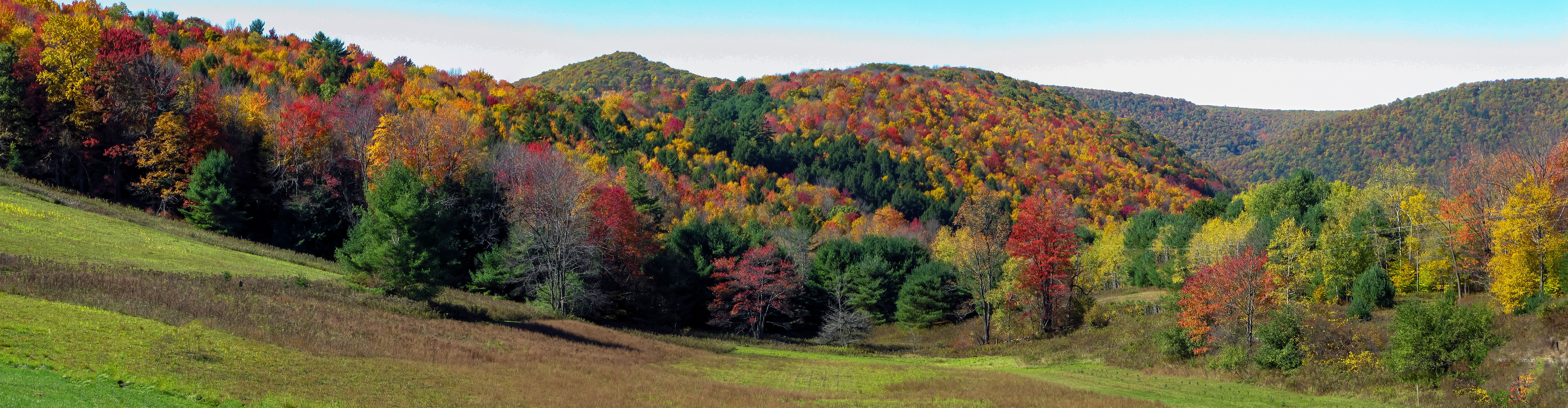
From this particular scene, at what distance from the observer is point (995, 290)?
60.0 metres

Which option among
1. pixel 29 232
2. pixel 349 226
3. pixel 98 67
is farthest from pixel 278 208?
pixel 29 232

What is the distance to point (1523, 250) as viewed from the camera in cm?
4253

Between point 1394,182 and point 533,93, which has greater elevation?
point 533,93

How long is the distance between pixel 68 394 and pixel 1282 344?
148ft

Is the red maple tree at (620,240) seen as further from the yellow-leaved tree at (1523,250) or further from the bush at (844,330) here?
the yellow-leaved tree at (1523,250)

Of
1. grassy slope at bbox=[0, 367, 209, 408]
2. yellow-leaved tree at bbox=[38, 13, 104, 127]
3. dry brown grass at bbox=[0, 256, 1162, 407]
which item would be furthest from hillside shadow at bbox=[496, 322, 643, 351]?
yellow-leaved tree at bbox=[38, 13, 104, 127]

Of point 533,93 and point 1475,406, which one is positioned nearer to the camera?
point 1475,406

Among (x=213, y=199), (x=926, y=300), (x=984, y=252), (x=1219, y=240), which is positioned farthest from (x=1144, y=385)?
(x=213, y=199)

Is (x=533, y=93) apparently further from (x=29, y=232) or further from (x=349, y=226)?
(x=29, y=232)

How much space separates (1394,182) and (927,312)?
39268mm

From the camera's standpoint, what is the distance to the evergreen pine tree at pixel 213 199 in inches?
2228

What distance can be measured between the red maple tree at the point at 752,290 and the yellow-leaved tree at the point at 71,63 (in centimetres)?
4882

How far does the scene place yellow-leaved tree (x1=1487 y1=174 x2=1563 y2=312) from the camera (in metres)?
41.8

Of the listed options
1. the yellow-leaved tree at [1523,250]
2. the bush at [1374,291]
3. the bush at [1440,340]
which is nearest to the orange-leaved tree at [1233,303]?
the bush at [1374,291]
